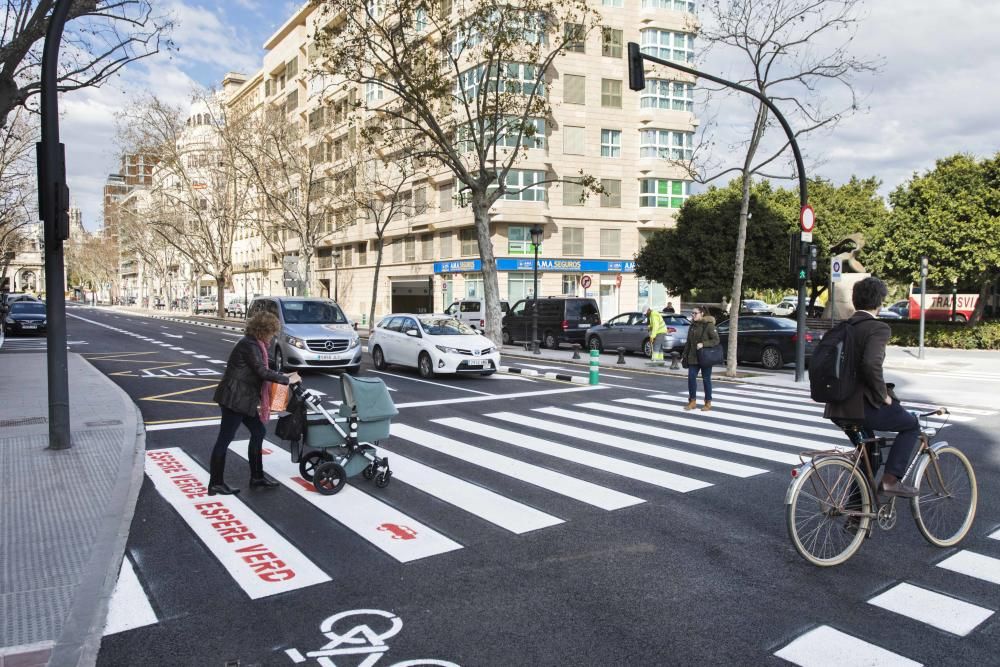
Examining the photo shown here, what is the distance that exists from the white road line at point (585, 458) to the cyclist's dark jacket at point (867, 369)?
2.29m

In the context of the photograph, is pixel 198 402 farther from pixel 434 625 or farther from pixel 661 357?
pixel 661 357

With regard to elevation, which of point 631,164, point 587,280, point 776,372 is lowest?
point 776,372

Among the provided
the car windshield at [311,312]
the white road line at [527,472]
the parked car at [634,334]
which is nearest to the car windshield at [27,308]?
the car windshield at [311,312]

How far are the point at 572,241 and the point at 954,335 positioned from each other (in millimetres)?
22377

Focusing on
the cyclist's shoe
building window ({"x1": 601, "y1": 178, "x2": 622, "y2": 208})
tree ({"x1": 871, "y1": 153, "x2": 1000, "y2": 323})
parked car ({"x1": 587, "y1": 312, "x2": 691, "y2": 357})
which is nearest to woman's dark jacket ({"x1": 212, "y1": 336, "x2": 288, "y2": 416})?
the cyclist's shoe

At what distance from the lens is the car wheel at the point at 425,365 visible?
15719 millimetres

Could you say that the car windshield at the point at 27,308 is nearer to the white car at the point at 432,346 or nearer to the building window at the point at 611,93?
the white car at the point at 432,346

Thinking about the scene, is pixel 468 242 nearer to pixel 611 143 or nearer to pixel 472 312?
pixel 611 143

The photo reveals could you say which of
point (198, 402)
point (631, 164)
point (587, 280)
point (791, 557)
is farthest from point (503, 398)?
point (631, 164)

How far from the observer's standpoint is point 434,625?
380cm

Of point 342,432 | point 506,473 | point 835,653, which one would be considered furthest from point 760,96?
point 835,653

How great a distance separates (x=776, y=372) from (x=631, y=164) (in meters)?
28.5

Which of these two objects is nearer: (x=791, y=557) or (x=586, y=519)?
(x=791, y=557)

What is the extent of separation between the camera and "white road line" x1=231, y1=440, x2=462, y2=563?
5000mm
